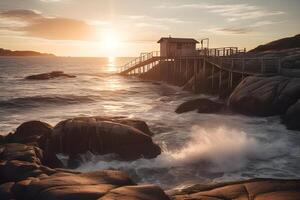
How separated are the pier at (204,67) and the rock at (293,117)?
512cm

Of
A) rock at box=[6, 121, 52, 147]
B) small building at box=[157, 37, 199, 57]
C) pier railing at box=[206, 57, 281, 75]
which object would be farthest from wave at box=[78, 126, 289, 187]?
small building at box=[157, 37, 199, 57]

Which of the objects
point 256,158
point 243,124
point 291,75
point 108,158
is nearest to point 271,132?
point 243,124

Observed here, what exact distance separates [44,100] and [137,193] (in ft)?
101

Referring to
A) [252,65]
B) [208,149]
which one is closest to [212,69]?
[252,65]

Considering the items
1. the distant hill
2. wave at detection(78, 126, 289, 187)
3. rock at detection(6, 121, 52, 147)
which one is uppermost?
the distant hill

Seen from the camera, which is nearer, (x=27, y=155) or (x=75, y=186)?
(x=75, y=186)

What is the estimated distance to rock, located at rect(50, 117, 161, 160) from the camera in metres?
14.7

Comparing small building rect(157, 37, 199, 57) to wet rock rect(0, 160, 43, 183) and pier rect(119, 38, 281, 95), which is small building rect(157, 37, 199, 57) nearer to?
pier rect(119, 38, 281, 95)

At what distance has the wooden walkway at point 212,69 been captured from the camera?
25722 mm

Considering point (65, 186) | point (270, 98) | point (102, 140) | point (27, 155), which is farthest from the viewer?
point (270, 98)

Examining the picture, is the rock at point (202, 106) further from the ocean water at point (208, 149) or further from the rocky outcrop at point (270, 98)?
the rocky outcrop at point (270, 98)

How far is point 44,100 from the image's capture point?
36.8 m

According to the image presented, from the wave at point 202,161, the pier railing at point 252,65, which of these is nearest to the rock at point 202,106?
the pier railing at point 252,65

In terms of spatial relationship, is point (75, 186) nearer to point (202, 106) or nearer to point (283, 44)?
point (202, 106)
